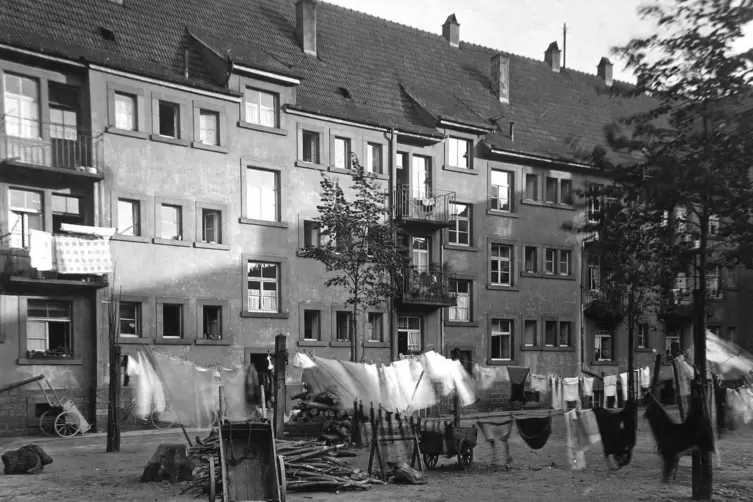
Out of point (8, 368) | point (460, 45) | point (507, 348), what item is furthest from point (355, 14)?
point (8, 368)

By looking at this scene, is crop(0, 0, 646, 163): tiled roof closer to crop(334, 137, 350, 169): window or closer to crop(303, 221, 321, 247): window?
crop(334, 137, 350, 169): window

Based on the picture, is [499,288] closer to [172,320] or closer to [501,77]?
[501,77]

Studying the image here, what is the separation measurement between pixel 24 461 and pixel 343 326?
2127 cm

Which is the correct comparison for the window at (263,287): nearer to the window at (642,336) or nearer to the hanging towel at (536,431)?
the hanging towel at (536,431)

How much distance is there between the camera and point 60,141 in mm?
32688

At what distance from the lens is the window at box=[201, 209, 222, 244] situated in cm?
3672

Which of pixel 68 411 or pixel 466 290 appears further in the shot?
pixel 466 290

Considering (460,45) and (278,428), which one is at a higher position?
(460,45)

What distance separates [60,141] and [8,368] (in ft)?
24.9

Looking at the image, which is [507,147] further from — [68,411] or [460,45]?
[68,411]

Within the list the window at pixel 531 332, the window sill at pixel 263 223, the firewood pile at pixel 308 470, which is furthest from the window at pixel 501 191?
the firewood pile at pixel 308 470

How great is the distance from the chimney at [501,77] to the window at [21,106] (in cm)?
2603

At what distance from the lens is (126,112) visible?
34469mm

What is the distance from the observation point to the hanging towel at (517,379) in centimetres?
3988
